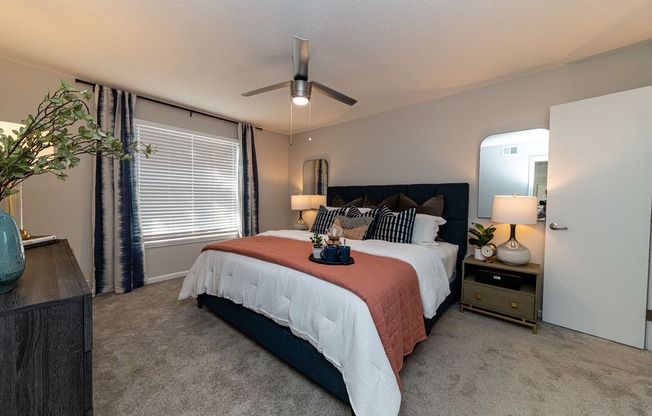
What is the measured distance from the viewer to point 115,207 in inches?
129

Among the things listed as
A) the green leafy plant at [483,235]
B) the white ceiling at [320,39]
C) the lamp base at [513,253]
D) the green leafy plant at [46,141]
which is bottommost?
the lamp base at [513,253]

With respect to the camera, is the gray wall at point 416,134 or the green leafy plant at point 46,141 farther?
the gray wall at point 416,134

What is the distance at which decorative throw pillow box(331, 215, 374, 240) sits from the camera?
120 inches

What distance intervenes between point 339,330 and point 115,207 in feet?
11.0

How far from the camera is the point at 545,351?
2113 millimetres

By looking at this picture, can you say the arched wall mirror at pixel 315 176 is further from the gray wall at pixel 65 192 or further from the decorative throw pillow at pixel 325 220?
the gray wall at pixel 65 192

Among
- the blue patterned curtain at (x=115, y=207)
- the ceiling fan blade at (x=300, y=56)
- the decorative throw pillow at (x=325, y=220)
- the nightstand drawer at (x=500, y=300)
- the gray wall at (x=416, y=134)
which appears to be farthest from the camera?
the decorative throw pillow at (x=325, y=220)

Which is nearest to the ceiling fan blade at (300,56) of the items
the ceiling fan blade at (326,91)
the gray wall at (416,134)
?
the ceiling fan blade at (326,91)

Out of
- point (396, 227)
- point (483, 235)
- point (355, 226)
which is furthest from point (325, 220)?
point (483, 235)

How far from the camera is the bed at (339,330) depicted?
4.50 feet

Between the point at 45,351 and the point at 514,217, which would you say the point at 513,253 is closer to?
the point at 514,217

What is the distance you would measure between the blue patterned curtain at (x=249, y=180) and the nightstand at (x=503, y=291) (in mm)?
3448

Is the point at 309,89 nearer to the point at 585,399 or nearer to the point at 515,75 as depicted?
the point at 515,75

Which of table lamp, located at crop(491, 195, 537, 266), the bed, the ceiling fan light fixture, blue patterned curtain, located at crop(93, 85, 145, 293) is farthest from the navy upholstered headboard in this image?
blue patterned curtain, located at crop(93, 85, 145, 293)
